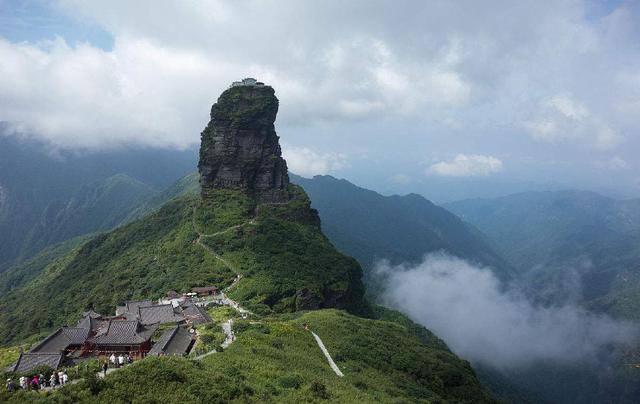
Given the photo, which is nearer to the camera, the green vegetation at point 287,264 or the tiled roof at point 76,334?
the tiled roof at point 76,334

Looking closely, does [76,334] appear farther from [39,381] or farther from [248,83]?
[248,83]

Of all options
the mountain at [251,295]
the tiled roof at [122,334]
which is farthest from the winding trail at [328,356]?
the tiled roof at [122,334]

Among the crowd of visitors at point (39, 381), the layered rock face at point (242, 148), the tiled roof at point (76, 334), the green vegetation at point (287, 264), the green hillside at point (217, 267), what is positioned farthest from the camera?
the layered rock face at point (242, 148)

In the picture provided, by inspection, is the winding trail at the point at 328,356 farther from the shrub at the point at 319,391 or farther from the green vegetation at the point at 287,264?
the green vegetation at the point at 287,264

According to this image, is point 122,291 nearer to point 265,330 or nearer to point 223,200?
point 223,200

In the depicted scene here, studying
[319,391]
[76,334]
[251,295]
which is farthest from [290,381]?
[251,295]
